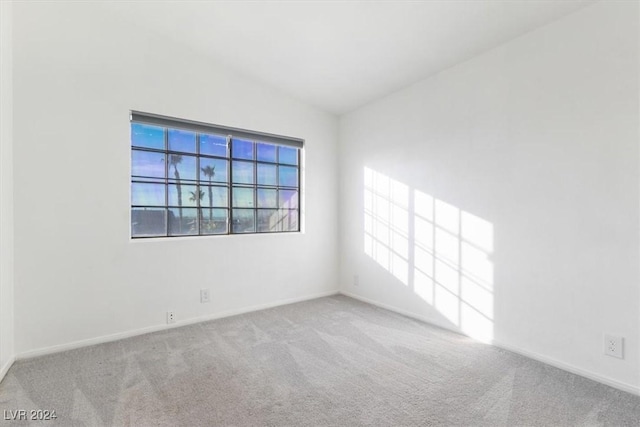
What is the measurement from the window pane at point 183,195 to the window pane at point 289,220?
101 cm

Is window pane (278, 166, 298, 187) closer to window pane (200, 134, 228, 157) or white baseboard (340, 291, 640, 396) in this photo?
window pane (200, 134, 228, 157)

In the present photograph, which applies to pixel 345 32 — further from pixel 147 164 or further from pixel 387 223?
pixel 147 164

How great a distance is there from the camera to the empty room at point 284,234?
200cm

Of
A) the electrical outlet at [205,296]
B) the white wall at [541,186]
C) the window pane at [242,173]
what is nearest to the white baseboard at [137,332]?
the electrical outlet at [205,296]

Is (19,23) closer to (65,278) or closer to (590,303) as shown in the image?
(65,278)

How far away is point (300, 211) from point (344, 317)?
141 cm

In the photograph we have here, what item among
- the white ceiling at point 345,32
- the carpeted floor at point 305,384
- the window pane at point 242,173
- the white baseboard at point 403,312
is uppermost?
the white ceiling at point 345,32

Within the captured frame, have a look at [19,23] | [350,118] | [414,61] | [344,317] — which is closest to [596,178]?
[414,61]

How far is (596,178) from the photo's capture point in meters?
2.15

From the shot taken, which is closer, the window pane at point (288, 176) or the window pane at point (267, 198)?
the window pane at point (267, 198)

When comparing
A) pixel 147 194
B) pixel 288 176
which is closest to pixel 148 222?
pixel 147 194

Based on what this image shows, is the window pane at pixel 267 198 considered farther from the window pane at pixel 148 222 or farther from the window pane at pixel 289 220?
the window pane at pixel 148 222

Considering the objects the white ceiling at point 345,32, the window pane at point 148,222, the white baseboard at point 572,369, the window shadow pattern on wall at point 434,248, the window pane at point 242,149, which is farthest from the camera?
the window pane at point 242,149

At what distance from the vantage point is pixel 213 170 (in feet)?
11.2
